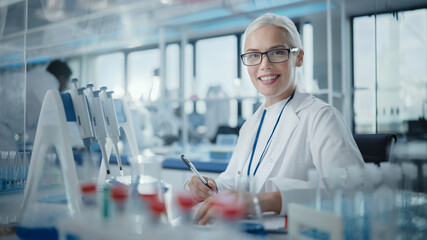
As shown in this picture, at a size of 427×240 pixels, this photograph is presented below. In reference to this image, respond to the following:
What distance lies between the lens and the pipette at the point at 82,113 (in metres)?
1.25

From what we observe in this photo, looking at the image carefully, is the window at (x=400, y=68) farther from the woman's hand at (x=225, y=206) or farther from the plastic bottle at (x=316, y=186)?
the woman's hand at (x=225, y=206)

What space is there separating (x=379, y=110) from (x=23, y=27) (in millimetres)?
1748

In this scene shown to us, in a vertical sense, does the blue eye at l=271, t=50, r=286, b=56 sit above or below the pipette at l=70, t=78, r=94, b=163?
above

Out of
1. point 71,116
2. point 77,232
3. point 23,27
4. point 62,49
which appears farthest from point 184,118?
point 77,232

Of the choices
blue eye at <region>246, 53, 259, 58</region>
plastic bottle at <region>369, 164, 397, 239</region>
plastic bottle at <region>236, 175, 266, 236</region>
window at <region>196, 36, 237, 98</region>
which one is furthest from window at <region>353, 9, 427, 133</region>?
window at <region>196, 36, 237, 98</region>

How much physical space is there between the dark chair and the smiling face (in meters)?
0.47

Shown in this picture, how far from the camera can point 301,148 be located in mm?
1452

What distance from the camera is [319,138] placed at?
1.34 m

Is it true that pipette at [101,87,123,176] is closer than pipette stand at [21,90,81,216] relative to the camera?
No

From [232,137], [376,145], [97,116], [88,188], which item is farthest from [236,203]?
[232,137]

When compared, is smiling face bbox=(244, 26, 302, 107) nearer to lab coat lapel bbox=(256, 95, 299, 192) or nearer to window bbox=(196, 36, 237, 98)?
lab coat lapel bbox=(256, 95, 299, 192)

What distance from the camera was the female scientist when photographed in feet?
4.37

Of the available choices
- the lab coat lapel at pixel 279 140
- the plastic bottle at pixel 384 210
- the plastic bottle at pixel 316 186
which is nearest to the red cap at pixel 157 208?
the plastic bottle at pixel 316 186

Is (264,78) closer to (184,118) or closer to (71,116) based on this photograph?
(71,116)
